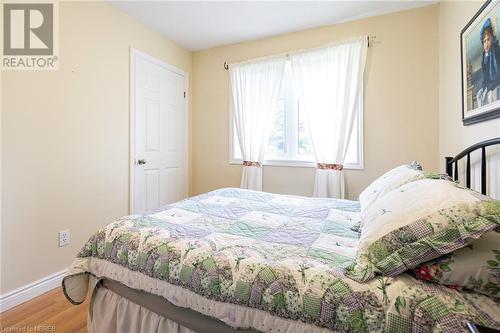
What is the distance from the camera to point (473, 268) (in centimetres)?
73

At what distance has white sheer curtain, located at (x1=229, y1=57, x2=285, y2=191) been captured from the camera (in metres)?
2.98

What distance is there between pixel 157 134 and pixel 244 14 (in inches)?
64.4

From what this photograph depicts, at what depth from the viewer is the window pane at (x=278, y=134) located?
3.07 meters

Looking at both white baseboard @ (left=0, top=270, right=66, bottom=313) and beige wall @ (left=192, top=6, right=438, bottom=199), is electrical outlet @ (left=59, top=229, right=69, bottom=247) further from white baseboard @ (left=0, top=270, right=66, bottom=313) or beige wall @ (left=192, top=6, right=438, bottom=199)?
beige wall @ (left=192, top=6, right=438, bottom=199)

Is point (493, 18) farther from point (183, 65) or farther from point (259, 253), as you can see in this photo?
point (183, 65)

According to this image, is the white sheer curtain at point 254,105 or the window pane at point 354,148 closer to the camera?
the window pane at point 354,148

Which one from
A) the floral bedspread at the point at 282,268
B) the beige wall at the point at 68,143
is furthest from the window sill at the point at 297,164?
the beige wall at the point at 68,143

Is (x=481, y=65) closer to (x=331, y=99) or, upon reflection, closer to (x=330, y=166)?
(x=331, y=99)

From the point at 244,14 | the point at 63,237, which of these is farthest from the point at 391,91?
the point at 63,237

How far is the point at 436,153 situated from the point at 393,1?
1.46 meters

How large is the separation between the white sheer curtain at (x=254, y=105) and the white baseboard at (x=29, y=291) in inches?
78.0

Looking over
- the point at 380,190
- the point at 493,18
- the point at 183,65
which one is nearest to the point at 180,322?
the point at 380,190

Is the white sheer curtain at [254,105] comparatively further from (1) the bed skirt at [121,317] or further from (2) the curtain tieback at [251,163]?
(1) the bed skirt at [121,317]

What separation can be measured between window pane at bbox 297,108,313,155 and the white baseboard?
2599mm
